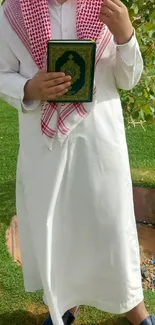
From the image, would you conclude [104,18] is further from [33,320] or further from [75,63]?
[33,320]

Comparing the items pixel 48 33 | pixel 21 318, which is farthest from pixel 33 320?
pixel 48 33

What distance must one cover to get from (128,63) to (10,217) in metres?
2.13

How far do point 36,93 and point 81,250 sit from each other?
2.55 feet

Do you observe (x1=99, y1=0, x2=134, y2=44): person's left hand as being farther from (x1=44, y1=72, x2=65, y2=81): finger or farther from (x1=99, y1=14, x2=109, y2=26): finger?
(x1=44, y1=72, x2=65, y2=81): finger

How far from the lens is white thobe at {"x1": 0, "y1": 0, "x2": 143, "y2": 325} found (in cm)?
216

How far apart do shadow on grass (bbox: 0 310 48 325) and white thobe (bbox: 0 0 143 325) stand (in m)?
0.42

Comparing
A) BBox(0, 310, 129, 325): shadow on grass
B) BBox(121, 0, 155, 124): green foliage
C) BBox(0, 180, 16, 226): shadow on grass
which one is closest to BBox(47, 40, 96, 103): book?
BBox(121, 0, 155, 124): green foliage

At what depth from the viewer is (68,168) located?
2.27 metres

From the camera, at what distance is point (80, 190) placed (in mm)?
2297

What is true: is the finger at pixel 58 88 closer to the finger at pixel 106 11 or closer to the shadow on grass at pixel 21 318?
the finger at pixel 106 11

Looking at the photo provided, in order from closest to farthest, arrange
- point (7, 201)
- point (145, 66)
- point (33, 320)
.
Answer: point (33, 320) → point (145, 66) → point (7, 201)

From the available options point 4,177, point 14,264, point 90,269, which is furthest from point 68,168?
point 4,177

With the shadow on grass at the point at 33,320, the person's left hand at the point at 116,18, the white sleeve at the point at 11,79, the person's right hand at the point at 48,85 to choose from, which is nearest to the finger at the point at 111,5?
the person's left hand at the point at 116,18

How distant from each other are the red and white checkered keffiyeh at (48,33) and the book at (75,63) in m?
0.07
